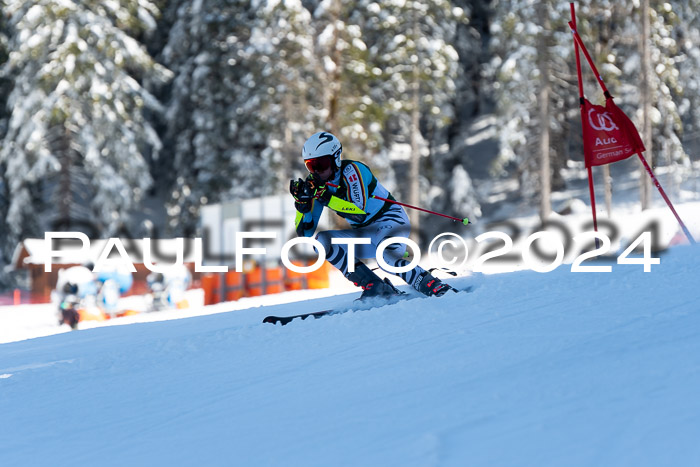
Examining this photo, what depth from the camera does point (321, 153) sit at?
622 cm

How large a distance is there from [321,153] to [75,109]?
1893 cm

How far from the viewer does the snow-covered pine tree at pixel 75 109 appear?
74.5ft

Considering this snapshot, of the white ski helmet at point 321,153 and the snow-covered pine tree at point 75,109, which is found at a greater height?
the snow-covered pine tree at point 75,109

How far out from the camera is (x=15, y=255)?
24781 mm

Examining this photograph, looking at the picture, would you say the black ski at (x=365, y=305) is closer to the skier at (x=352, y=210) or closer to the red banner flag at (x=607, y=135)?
the skier at (x=352, y=210)

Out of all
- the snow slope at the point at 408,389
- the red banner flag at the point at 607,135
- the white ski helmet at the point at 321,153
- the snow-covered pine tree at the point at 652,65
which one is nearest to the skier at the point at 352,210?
the white ski helmet at the point at 321,153

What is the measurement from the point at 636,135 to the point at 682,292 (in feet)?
11.6

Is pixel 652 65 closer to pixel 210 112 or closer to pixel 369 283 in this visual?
pixel 210 112

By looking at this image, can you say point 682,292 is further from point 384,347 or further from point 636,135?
point 636,135

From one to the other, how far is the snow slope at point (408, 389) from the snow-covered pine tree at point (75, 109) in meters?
18.5

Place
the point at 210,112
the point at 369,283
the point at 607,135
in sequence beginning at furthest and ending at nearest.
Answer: the point at 210,112 → the point at 607,135 → the point at 369,283

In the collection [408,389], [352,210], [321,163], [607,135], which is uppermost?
[607,135]

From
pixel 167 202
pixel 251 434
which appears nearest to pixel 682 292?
pixel 251 434

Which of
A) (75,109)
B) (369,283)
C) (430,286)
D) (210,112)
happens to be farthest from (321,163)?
(210,112)
